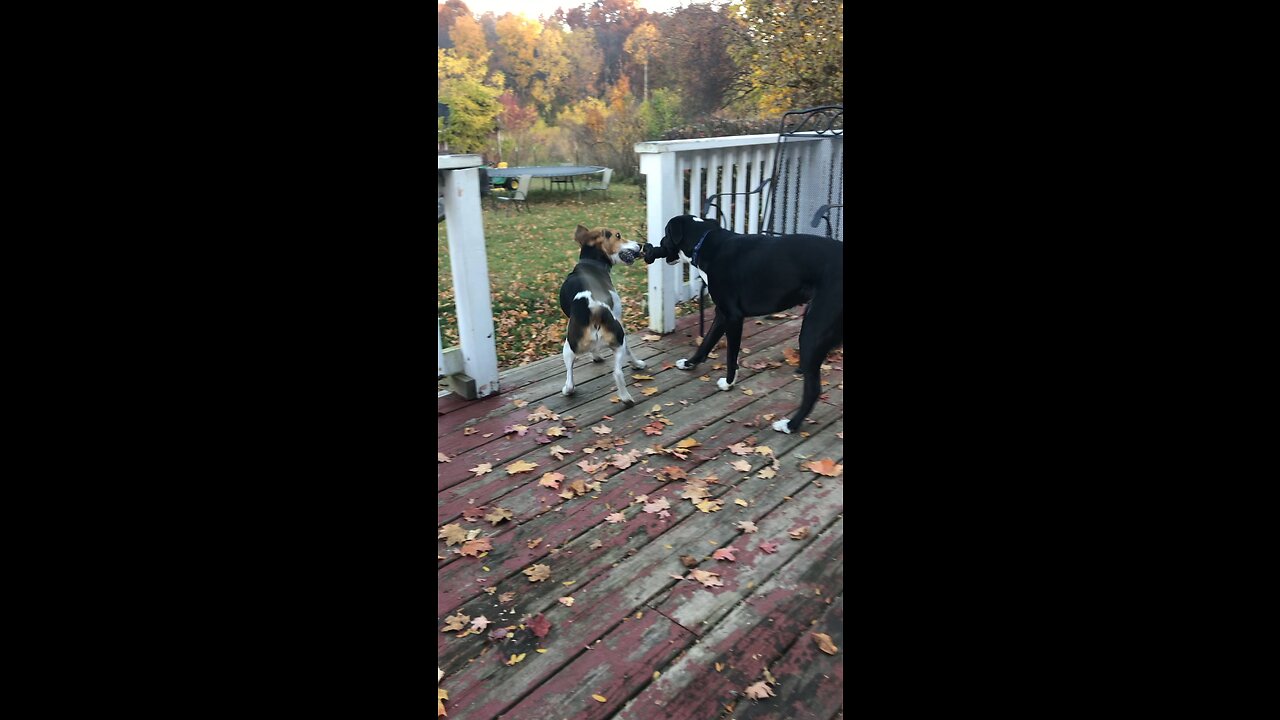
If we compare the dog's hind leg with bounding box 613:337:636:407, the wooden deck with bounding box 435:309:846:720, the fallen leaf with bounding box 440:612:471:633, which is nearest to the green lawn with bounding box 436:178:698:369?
the dog's hind leg with bounding box 613:337:636:407

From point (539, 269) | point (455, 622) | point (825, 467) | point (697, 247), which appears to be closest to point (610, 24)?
point (539, 269)

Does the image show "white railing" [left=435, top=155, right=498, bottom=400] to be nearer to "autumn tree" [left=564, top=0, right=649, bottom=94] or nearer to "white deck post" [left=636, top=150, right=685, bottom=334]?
"white deck post" [left=636, top=150, right=685, bottom=334]

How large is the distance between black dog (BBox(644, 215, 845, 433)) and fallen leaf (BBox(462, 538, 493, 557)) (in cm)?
156

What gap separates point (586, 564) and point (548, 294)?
4.27m

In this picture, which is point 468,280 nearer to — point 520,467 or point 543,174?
point 520,467

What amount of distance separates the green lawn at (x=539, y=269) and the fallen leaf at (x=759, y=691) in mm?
3166

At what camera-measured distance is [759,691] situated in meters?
1.83

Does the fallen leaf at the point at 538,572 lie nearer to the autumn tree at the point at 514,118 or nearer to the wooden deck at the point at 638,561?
the wooden deck at the point at 638,561

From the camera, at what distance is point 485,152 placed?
16328mm

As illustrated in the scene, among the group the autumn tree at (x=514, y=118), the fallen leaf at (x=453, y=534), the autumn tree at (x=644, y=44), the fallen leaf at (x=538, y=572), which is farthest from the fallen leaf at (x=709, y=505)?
the autumn tree at (x=644, y=44)

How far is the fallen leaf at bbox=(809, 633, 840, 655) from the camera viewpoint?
198 cm
